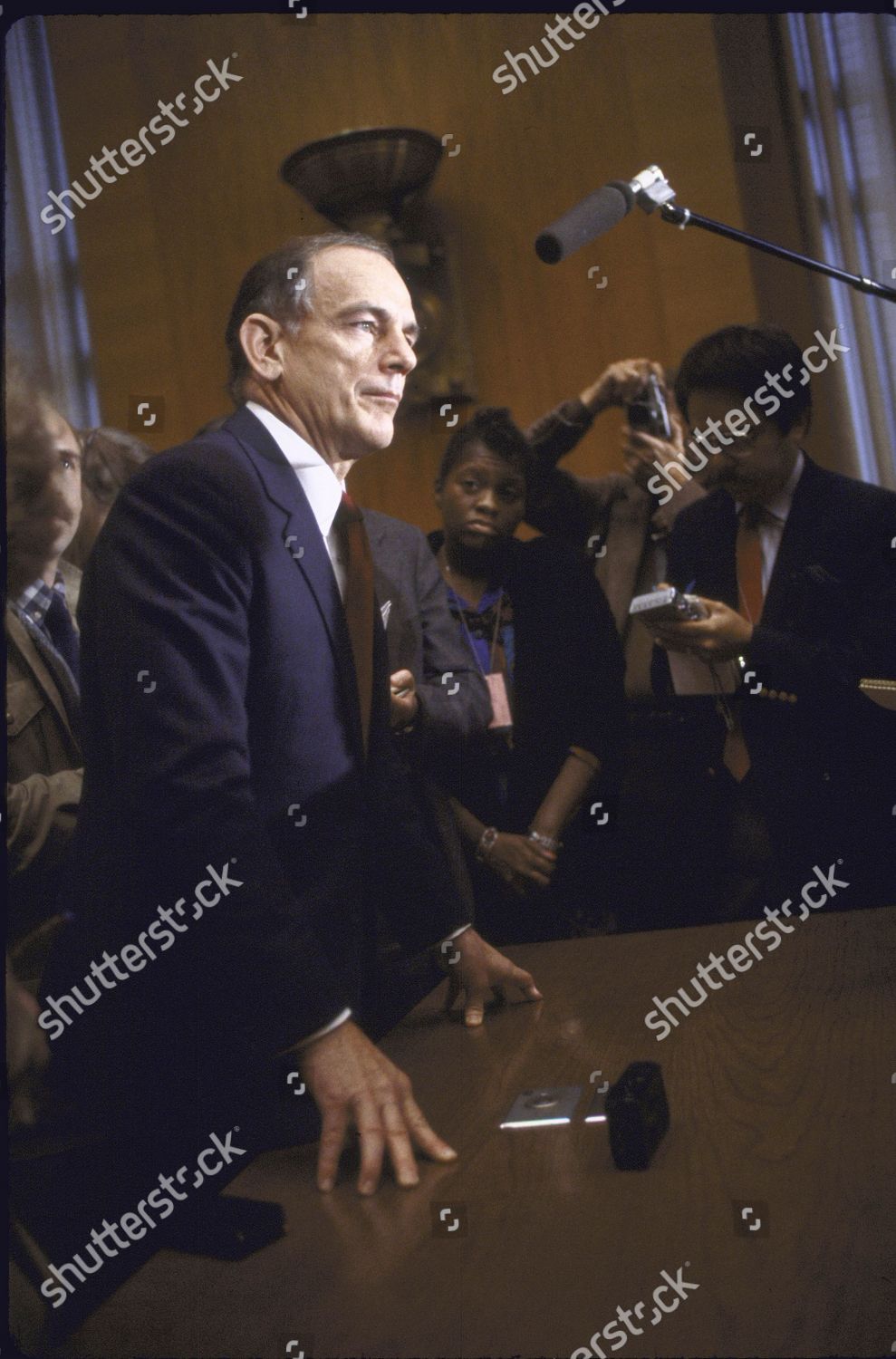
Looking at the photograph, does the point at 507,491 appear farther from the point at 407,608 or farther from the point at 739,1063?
Result: the point at 739,1063

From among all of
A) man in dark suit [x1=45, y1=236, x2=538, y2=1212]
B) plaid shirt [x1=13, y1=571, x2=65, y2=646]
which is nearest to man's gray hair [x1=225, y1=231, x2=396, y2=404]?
man in dark suit [x1=45, y1=236, x2=538, y2=1212]

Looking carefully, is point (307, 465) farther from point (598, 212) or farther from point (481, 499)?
Result: point (598, 212)

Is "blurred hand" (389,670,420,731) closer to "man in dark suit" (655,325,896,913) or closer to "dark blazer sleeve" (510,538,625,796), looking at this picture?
"dark blazer sleeve" (510,538,625,796)

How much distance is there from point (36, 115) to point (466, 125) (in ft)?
2.24

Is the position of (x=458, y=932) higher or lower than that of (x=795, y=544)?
lower

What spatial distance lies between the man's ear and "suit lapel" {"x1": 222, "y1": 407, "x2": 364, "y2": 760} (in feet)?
0.22

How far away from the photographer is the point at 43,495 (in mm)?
1813

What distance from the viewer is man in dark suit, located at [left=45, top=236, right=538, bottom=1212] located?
1548 mm

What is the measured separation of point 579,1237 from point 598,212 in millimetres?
1216

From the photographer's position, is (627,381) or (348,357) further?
(627,381)

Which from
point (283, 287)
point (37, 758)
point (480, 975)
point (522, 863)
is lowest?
point (480, 975)

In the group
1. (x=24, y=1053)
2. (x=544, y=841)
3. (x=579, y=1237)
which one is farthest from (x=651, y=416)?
(x=24, y=1053)

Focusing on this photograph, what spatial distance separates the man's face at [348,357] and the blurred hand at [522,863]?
64cm

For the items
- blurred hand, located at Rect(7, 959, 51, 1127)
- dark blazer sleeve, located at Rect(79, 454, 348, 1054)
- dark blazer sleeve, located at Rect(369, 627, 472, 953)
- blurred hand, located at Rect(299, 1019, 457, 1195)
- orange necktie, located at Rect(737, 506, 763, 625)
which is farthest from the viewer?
orange necktie, located at Rect(737, 506, 763, 625)
